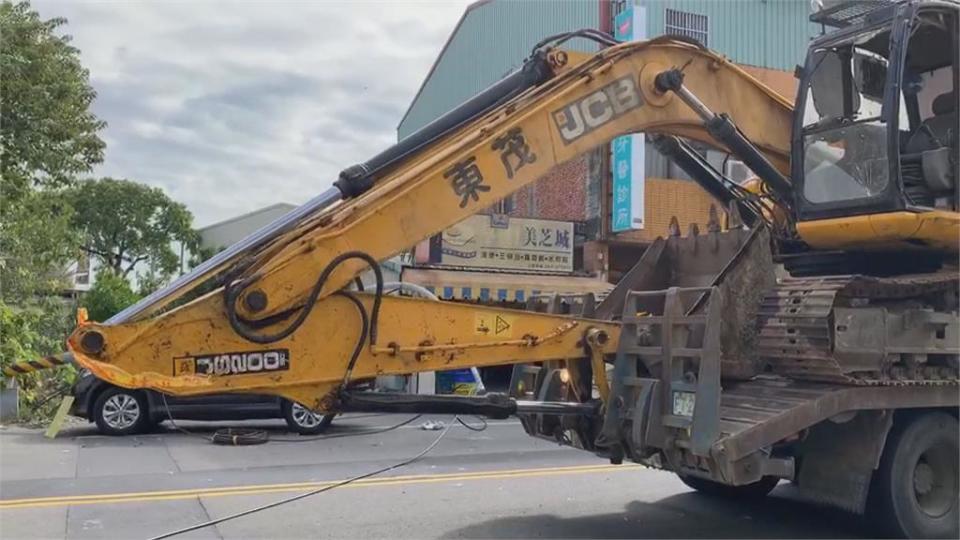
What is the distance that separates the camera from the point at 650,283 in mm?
8281

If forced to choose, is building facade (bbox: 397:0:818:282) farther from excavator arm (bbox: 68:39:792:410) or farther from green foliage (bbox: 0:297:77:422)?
excavator arm (bbox: 68:39:792:410)

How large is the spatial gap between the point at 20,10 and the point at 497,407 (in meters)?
13.2

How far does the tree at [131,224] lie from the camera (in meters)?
47.5

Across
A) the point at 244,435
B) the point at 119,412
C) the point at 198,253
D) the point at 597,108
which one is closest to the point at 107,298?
the point at 119,412

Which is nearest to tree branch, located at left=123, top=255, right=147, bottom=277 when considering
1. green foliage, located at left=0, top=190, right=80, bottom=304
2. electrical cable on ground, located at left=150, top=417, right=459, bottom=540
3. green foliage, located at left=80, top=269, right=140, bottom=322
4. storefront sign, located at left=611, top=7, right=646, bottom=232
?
green foliage, located at left=80, top=269, right=140, bottom=322

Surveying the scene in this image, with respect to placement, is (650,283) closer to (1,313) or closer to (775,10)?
(1,313)

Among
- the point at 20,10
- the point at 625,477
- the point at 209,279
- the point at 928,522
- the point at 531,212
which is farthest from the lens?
the point at 531,212

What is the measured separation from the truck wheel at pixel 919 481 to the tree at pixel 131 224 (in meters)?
44.0

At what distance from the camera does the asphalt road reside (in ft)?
24.9

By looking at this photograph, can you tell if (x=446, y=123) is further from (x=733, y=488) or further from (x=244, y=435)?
(x=244, y=435)

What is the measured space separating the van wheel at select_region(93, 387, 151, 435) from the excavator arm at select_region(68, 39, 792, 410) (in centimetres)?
785

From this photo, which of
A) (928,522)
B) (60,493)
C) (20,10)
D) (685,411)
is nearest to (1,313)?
(20,10)

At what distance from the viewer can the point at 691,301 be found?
7.16m

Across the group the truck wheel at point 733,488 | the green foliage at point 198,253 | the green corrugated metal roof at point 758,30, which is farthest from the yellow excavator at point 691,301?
the green foliage at point 198,253
